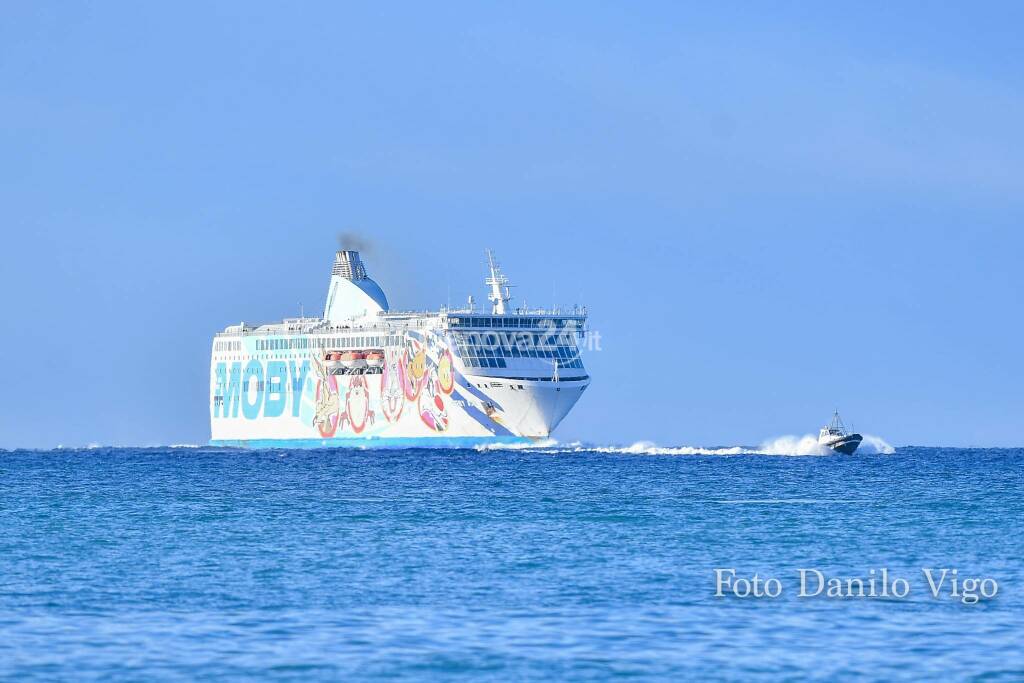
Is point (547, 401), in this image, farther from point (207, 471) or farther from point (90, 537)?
point (90, 537)

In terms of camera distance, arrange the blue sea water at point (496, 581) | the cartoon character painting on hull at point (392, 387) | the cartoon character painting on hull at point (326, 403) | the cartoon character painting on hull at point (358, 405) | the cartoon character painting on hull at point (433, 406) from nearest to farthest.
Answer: the blue sea water at point (496, 581) → the cartoon character painting on hull at point (433, 406) → the cartoon character painting on hull at point (392, 387) → the cartoon character painting on hull at point (358, 405) → the cartoon character painting on hull at point (326, 403)

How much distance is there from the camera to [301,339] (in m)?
130

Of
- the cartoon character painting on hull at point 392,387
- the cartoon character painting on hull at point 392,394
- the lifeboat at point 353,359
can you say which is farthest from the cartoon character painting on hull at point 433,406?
the lifeboat at point 353,359

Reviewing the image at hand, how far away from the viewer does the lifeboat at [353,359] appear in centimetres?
12362

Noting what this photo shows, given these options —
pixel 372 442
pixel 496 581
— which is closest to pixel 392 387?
pixel 372 442

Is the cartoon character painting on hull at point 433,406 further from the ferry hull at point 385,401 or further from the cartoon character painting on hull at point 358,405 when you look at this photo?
the cartoon character painting on hull at point 358,405

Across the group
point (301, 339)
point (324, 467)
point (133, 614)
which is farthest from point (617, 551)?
point (301, 339)

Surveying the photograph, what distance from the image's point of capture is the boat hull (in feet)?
366

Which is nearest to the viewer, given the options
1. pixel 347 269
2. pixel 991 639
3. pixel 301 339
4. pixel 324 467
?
pixel 991 639

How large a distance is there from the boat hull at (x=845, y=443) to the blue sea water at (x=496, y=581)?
3563 cm

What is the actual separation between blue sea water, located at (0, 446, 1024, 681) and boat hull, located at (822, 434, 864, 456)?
1403 inches

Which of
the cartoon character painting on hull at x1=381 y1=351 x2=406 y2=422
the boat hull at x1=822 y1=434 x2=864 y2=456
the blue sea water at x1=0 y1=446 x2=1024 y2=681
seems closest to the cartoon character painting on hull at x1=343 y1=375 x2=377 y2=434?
the cartoon character painting on hull at x1=381 y1=351 x2=406 y2=422

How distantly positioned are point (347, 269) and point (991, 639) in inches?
4488

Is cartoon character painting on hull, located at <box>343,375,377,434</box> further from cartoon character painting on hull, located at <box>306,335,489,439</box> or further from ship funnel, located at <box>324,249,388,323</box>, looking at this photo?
ship funnel, located at <box>324,249,388,323</box>
